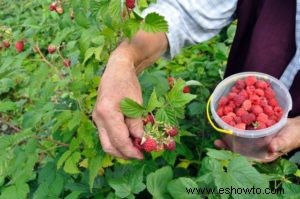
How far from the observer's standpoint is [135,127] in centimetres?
102

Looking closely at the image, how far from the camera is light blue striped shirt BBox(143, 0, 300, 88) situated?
1312 mm

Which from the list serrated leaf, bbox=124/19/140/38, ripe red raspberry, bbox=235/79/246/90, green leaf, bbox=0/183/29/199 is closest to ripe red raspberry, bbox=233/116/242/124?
ripe red raspberry, bbox=235/79/246/90

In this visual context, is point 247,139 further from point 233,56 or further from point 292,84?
point 233,56

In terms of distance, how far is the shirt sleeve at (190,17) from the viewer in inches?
51.9

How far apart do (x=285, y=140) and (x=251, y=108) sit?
172 millimetres

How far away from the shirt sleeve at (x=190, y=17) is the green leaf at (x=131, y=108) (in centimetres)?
36

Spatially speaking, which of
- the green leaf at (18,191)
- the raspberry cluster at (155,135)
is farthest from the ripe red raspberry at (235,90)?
the green leaf at (18,191)

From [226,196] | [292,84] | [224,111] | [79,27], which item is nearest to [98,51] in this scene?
[79,27]

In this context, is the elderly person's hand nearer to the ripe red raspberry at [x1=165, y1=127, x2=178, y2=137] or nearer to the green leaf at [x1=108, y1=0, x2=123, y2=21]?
the ripe red raspberry at [x1=165, y1=127, x2=178, y2=137]

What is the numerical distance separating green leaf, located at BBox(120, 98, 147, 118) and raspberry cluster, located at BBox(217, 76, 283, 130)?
Answer: 0.23 meters

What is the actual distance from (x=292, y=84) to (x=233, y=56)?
0.84 feet

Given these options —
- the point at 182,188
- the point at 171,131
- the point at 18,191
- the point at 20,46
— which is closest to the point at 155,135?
the point at 171,131

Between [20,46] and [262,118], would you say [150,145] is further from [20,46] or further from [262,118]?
[20,46]

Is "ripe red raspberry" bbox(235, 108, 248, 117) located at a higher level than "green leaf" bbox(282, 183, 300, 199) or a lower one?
higher
